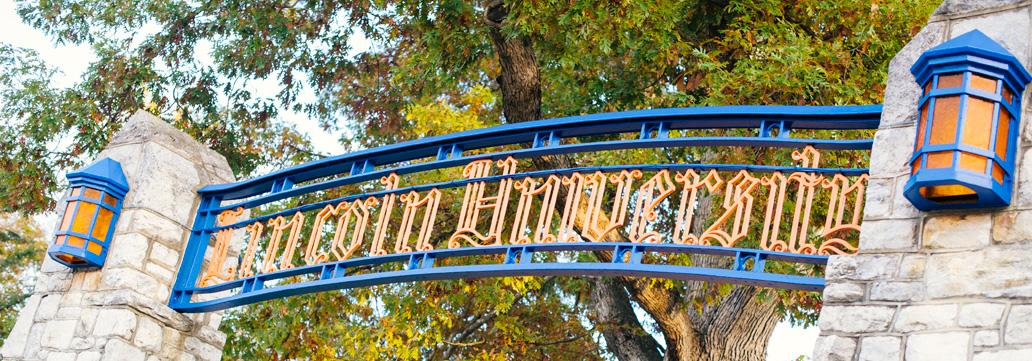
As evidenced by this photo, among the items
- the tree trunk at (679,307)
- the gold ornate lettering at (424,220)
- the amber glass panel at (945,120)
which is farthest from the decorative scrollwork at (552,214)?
the tree trunk at (679,307)

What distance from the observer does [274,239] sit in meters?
6.23

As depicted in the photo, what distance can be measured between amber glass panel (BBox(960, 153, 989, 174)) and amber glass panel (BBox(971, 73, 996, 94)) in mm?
254

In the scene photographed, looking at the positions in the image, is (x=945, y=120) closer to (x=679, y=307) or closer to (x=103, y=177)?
(x=103, y=177)

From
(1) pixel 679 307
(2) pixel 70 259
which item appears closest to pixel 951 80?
(2) pixel 70 259

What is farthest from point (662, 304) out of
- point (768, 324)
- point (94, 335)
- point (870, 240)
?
point (870, 240)

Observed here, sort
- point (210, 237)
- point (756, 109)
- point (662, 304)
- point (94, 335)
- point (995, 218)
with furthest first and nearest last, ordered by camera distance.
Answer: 1. point (662, 304)
2. point (210, 237)
3. point (94, 335)
4. point (756, 109)
5. point (995, 218)

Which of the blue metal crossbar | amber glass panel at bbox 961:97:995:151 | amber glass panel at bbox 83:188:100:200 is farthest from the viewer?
amber glass panel at bbox 83:188:100:200

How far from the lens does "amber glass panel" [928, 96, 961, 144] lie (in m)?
3.82

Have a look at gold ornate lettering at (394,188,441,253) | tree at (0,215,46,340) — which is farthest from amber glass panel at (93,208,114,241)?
tree at (0,215,46,340)

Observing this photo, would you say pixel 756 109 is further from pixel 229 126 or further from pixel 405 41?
pixel 229 126

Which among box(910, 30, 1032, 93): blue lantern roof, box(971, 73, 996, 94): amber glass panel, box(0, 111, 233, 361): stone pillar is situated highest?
box(910, 30, 1032, 93): blue lantern roof

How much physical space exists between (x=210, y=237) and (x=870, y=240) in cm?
401

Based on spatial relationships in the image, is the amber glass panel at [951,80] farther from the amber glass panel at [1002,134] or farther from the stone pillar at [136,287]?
the stone pillar at [136,287]

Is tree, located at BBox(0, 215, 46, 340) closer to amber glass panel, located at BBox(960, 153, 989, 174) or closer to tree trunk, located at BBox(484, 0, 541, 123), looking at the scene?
tree trunk, located at BBox(484, 0, 541, 123)
